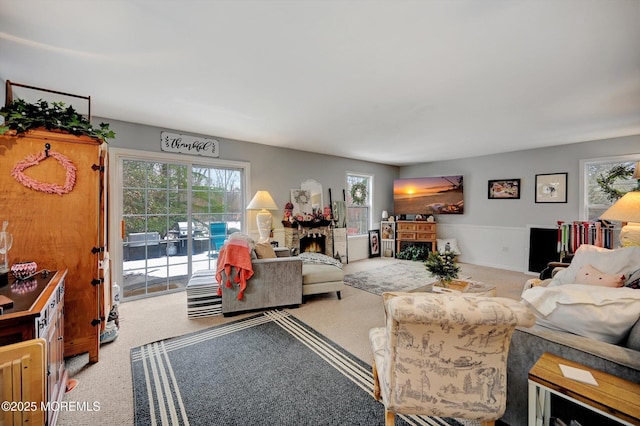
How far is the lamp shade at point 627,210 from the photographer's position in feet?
7.98

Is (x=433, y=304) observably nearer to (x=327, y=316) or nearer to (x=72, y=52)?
(x=327, y=316)

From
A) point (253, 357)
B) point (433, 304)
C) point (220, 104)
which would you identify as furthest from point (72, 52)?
point (433, 304)

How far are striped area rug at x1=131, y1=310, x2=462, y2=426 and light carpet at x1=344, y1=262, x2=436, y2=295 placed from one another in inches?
73.6

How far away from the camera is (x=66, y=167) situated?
193 cm

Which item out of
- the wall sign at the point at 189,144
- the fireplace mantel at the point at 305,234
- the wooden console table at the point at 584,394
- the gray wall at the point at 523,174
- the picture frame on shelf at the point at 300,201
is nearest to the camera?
the wooden console table at the point at 584,394

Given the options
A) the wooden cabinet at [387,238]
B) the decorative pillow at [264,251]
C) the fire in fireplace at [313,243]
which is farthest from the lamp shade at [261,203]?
the wooden cabinet at [387,238]

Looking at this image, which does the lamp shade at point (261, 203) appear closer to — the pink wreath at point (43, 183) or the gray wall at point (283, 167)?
the gray wall at point (283, 167)

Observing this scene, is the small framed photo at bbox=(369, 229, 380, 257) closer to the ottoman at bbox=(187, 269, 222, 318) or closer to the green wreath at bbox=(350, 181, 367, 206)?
the green wreath at bbox=(350, 181, 367, 206)

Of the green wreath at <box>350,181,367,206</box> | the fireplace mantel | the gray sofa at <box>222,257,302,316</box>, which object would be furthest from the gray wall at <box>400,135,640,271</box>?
the gray sofa at <box>222,257,302,316</box>

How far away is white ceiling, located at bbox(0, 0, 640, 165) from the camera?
1552 mm

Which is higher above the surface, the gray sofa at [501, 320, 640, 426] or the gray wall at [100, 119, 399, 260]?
the gray wall at [100, 119, 399, 260]

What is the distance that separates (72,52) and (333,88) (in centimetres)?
209

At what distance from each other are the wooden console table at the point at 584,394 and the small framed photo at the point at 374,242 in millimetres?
5408

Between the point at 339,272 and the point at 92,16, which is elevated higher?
the point at 92,16
